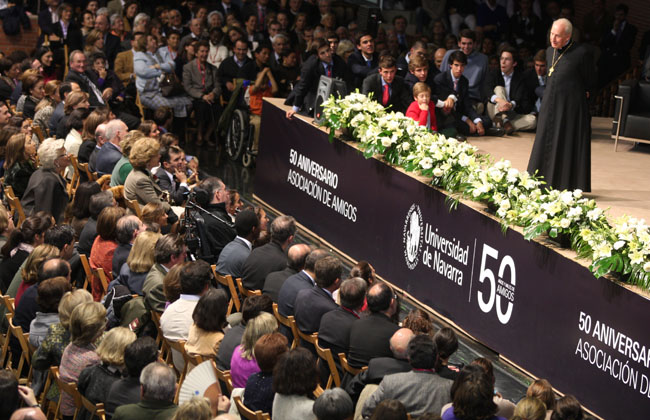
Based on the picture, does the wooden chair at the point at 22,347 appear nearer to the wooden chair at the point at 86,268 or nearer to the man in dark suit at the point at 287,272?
the wooden chair at the point at 86,268

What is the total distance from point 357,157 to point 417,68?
5.53ft

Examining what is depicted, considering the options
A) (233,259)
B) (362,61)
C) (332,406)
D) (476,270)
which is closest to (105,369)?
(332,406)

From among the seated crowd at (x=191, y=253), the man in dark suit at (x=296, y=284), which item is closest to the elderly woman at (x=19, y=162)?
the seated crowd at (x=191, y=253)

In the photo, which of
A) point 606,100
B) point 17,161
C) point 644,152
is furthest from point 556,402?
point 606,100

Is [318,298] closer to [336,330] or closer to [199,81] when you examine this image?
[336,330]

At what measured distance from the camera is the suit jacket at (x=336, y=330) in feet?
19.4

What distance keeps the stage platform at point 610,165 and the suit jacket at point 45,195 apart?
450cm

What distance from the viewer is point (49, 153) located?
8.64m

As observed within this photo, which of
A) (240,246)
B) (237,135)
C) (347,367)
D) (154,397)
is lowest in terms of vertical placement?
(237,135)

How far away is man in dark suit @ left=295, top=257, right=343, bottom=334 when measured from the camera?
6160 mm

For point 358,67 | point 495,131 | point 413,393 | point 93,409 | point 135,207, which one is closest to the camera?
point 413,393

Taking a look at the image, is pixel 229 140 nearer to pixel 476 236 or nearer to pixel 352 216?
pixel 352 216

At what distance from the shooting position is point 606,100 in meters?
15.5

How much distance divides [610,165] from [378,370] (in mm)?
5817
